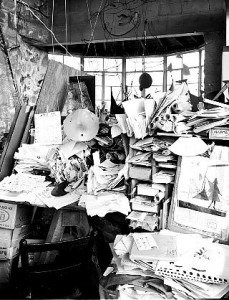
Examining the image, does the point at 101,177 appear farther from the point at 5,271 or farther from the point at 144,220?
the point at 5,271

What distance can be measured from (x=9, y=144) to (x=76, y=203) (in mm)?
1059

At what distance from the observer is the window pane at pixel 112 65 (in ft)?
29.7

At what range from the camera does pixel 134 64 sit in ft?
29.4

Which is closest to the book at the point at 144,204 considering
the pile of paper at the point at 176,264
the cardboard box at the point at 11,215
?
the pile of paper at the point at 176,264

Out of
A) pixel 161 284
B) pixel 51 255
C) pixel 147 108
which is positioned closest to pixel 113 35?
pixel 147 108

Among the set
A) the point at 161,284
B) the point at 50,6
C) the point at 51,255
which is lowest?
the point at 51,255

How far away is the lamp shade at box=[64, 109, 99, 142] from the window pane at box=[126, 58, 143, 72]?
261 inches

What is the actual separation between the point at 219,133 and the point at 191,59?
23.3 ft

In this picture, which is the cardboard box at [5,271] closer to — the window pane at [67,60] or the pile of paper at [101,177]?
the pile of paper at [101,177]

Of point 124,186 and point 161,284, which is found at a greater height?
point 124,186

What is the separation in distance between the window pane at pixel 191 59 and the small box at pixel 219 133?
6.93 metres

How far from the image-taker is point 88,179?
2.54 metres

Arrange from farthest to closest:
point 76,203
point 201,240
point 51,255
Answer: point 51,255
point 76,203
point 201,240

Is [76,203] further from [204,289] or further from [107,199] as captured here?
[204,289]
